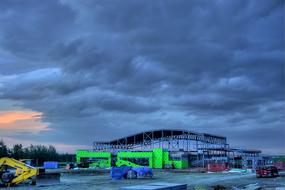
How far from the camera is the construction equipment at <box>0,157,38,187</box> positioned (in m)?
37.1

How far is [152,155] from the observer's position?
105 metres

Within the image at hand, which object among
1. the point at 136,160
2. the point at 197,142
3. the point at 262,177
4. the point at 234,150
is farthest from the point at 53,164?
the point at 262,177

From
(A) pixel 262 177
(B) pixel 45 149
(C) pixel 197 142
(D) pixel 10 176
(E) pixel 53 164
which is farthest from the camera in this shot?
(B) pixel 45 149

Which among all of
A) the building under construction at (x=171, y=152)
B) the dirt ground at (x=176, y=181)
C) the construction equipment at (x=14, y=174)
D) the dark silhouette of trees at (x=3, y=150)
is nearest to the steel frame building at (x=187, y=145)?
the building under construction at (x=171, y=152)

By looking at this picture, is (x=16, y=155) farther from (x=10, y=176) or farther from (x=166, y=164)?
(x=10, y=176)

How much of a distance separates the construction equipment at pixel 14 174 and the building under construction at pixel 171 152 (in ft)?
202

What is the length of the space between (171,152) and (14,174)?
236ft

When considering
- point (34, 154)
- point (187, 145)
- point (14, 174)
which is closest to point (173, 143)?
point (187, 145)

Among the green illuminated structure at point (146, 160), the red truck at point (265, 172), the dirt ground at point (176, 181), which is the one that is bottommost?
the dirt ground at point (176, 181)

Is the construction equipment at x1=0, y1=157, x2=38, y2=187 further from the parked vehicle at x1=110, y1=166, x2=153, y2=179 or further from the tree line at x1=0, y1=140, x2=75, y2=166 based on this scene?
the tree line at x1=0, y1=140, x2=75, y2=166

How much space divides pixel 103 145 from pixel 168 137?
71.4 ft

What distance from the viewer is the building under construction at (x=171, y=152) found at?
103581mm

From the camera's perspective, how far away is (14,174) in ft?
125

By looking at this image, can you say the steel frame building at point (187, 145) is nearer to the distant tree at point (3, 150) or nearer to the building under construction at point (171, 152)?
the building under construction at point (171, 152)
